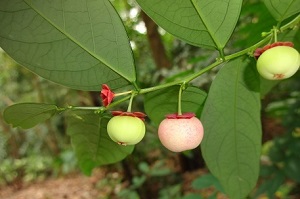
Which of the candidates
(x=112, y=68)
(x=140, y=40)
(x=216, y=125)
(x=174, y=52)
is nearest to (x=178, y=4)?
(x=112, y=68)

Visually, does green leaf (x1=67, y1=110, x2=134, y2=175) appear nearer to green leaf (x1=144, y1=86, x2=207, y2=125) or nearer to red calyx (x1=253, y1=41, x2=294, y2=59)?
green leaf (x1=144, y1=86, x2=207, y2=125)

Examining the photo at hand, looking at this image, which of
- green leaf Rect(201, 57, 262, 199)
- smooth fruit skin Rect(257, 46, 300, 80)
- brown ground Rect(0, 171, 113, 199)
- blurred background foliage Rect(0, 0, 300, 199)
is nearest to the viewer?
smooth fruit skin Rect(257, 46, 300, 80)

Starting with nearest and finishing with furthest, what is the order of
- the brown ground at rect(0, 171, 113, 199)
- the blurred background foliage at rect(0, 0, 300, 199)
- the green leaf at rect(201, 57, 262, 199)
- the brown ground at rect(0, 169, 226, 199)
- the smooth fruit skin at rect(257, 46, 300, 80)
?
the smooth fruit skin at rect(257, 46, 300, 80) < the green leaf at rect(201, 57, 262, 199) < the blurred background foliage at rect(0, 0, 300, 199) < the brown ground at rect(0, 169, 226, 199) < the brown ground at rect(0, 171, 113, 199)

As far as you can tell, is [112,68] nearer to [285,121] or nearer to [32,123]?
[32,123]

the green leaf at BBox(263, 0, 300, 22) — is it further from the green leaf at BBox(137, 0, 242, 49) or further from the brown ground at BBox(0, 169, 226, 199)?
the brown ground at BBox(0, 169, 226, 199)

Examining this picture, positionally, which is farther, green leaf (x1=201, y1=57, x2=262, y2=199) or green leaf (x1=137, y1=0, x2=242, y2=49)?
green leaf (x1=201, y1=57, x2=262, y2=199)

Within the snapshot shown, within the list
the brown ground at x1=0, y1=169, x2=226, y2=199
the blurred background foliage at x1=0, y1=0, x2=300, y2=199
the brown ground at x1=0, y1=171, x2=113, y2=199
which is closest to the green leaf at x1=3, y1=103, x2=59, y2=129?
the blurred background foliage at x1=0, y1=0, x2=300, y2=199

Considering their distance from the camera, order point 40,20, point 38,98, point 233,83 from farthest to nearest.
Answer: point 38,98, point 233,83, point 40,20

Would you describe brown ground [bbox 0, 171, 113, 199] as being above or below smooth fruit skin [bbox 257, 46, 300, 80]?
below
